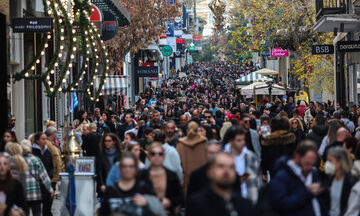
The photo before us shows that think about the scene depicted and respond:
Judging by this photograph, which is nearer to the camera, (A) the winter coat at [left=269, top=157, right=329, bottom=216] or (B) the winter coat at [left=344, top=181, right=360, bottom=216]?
(A) the winter coat at [left=269, top=157, right=329, bottom=216]

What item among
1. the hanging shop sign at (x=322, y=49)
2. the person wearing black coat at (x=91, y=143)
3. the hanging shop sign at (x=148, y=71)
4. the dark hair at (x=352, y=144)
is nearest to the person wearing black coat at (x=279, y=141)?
the dark hair at (x=352, y=144)

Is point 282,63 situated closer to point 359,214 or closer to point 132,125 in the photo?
point 132,125

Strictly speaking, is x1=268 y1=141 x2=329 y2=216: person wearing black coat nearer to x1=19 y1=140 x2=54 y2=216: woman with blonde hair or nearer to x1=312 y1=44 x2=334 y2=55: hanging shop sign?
x1=19 y1=140 x2=54 y2=216: woman with blonde hair

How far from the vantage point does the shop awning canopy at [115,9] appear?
27.4 meters

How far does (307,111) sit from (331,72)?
1355 cm

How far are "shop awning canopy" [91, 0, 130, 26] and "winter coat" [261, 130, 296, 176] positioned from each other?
15.6 metres

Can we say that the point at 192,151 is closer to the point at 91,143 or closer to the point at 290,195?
the point at 91,143

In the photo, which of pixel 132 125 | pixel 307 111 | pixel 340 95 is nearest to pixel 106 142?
pixel 132 125

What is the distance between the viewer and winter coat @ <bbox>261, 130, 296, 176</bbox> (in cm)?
1182

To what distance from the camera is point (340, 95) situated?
108ft

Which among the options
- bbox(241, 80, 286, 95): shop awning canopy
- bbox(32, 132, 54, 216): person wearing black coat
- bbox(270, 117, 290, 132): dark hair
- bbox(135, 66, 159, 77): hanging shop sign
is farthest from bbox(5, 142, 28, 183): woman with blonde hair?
bbox(135, 66, 159, 77): hanging shop sign

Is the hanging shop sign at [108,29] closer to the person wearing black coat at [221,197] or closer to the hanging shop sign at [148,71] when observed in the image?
the hanging shop sign at [148,71]

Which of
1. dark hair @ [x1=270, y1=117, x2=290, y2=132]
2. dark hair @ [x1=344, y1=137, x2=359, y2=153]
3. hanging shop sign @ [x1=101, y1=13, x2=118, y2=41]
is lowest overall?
dark hair @ [x1=344, y1=137, x2=359, y2=153]

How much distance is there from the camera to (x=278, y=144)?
11.9 metres
